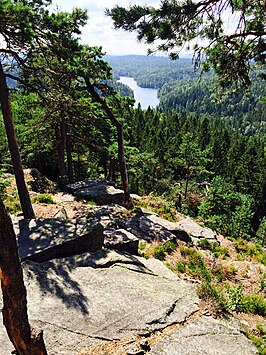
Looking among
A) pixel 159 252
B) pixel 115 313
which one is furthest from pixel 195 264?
pixel 115 313

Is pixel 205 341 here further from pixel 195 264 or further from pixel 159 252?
pixel 195 264

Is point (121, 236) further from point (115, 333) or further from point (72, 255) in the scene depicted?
point (115, 333)

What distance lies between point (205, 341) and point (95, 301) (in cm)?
214

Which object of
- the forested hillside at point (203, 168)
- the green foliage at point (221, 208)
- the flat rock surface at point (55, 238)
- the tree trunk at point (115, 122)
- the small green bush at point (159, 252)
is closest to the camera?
the flat rock surface at point (55, 238)

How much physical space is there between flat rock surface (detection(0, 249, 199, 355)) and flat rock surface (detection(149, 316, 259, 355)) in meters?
0.29

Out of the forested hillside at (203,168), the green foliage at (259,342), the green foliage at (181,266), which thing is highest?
the green foliage at (259,342)

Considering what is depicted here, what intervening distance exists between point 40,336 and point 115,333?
1.79 metres

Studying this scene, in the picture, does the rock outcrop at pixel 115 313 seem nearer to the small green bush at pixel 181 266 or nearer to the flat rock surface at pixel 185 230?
the small green bush at pixel 181 266

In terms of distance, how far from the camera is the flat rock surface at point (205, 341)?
4.94 m

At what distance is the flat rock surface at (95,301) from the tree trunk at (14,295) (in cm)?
116

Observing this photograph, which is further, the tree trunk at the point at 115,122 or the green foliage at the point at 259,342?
the tree trunk at the point at 115,122

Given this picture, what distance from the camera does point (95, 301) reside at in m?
5.73

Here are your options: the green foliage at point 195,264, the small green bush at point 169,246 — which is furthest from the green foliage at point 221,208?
the small green bush at point 169,246

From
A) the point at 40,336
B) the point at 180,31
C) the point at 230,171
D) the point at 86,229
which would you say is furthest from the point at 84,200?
the point at 230,171
